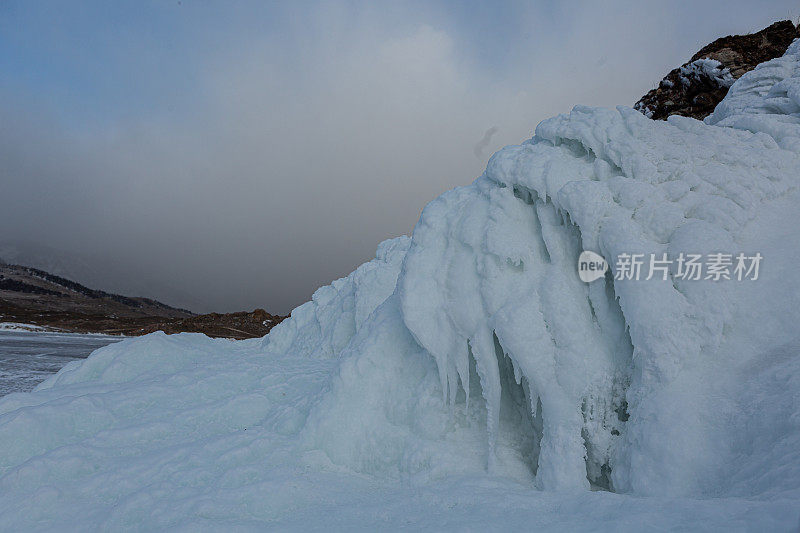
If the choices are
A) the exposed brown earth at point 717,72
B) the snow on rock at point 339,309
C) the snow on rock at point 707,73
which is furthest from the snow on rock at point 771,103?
the snow on rock at point 707,73

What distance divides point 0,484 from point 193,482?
260cm

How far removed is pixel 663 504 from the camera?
3.41 metres

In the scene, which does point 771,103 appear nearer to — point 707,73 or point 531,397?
point 531,397

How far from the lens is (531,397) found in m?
5.48

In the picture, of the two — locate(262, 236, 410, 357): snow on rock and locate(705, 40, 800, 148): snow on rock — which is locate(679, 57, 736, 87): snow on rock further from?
locate(262, 236, 410, 357): snow on rock

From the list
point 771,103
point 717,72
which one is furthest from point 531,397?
point 717,72

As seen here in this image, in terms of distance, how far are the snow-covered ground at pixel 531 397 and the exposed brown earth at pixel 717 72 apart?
1477 cm

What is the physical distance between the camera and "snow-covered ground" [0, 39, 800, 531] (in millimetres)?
4164

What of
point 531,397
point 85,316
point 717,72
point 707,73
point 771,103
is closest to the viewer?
point 531,397

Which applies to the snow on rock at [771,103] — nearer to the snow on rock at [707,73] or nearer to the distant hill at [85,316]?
the snow on rock at [707,73]

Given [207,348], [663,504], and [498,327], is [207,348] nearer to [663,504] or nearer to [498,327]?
[498,327]

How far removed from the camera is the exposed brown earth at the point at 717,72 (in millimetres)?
20297

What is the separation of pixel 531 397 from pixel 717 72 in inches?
924

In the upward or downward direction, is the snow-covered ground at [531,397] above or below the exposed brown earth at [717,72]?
below
